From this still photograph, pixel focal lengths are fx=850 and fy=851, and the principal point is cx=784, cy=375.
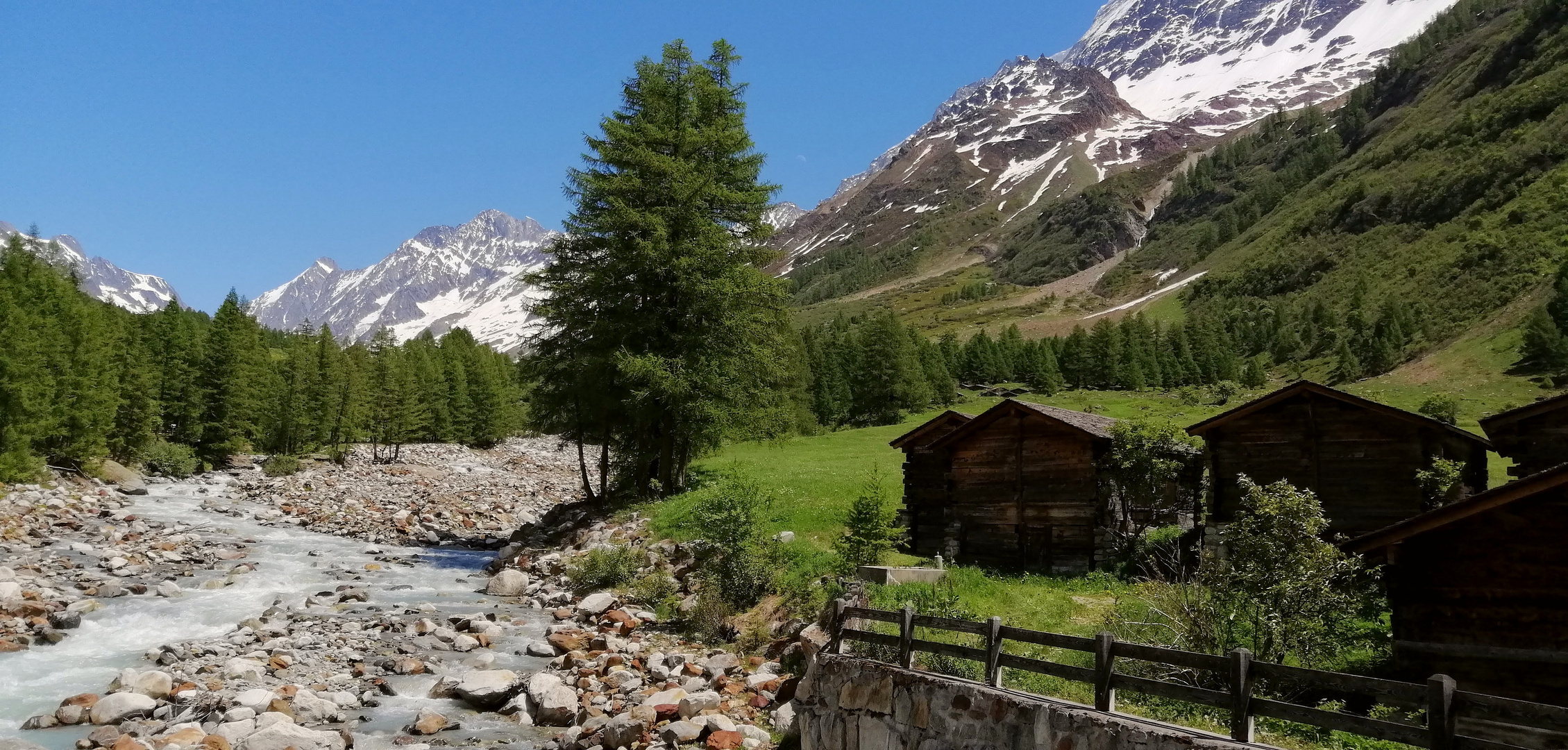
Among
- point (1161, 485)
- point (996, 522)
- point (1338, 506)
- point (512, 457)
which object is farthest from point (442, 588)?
point (512, 457)

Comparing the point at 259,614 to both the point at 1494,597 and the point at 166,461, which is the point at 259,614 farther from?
the point at 166,461

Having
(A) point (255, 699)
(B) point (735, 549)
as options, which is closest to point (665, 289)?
(B) point (735, 549)

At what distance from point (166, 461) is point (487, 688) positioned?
50048 mm

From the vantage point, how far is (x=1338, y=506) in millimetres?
23734

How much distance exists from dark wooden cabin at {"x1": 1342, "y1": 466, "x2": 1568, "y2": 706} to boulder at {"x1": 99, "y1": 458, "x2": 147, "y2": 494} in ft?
173

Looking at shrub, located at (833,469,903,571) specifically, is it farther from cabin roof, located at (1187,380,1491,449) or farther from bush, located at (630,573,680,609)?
cabin roof, located at (1187,380,1491,449)

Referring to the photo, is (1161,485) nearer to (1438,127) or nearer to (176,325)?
(176,325)

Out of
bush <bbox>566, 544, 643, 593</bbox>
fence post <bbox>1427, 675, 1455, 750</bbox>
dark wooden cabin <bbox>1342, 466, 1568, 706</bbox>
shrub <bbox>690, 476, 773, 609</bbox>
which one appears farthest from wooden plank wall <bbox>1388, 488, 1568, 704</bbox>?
bush <bbox>566, 544, 643, 593</bbox>

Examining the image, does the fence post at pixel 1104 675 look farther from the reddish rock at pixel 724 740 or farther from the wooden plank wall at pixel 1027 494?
the wooden plank wall at pixel 1027 494

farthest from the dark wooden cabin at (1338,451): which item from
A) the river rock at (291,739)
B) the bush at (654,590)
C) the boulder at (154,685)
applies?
the boulder at (154,685)

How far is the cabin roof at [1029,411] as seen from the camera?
25703 millimetres

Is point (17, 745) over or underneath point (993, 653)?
underneath

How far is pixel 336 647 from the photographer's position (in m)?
20.0

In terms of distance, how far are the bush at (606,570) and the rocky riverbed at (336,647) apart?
35 centimetres
